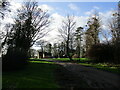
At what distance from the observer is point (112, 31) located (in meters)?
22.6

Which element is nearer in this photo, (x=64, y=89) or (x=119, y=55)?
(x=64, y=89)

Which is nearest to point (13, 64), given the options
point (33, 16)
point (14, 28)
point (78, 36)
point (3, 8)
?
point (3, 8)

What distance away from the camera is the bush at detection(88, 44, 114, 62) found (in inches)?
771

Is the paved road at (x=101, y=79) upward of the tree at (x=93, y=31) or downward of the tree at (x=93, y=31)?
downward

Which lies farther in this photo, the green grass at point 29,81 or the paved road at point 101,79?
the paved road at point 101,79

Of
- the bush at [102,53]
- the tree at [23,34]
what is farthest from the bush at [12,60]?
the bush at [102,53]

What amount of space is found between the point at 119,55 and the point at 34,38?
59.5ft

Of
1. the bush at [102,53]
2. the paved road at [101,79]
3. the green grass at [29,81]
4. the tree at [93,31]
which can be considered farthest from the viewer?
the tree at [93,31]

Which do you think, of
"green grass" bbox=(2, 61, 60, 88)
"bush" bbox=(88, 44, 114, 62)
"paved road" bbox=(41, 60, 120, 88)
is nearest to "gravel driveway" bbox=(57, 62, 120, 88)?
"paved road" bbox=(41, 60, 120, 88)

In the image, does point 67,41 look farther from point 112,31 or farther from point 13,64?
point 13,64

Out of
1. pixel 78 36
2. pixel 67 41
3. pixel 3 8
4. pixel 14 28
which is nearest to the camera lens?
pixel 3 8

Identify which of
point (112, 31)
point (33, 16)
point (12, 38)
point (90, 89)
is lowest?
point (90, 89)

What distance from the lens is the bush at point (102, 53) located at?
19.6m

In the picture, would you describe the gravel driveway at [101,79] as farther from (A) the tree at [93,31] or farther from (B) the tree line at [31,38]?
(A) the tree at [93,31]
